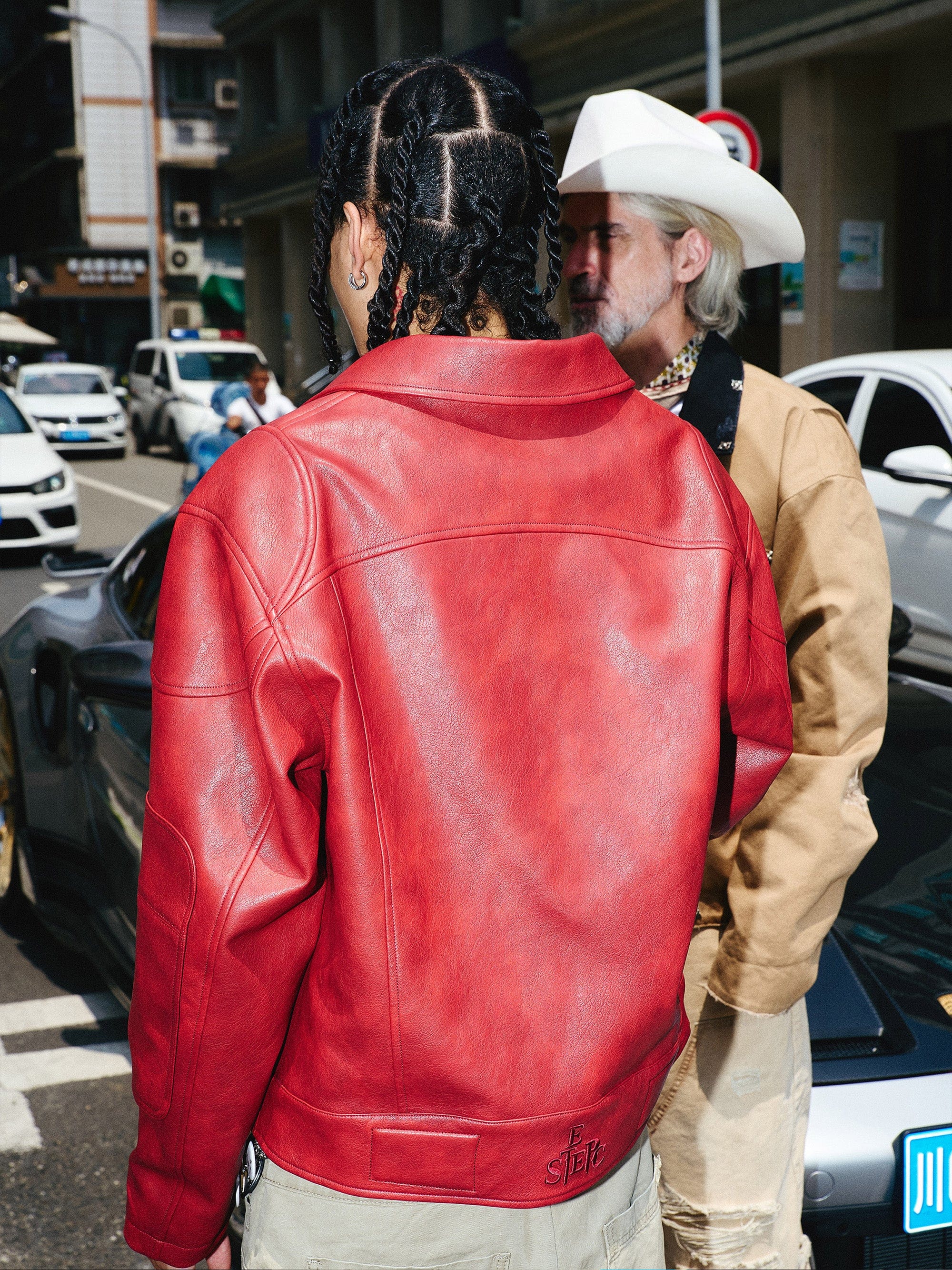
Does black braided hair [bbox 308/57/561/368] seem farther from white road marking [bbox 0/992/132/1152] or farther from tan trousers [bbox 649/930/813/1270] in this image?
white road marking [bbox 0/992/132/1152]

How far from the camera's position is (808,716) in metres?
1.73

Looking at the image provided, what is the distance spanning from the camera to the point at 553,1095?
1207mm

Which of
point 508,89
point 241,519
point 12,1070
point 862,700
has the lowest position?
point 12,1070

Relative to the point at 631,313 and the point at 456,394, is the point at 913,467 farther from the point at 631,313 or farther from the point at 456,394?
the point at 456,394

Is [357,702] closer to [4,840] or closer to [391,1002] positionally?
[391,1002]

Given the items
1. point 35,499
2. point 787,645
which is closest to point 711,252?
point 787,645

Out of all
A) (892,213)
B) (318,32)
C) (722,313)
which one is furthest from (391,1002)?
(318,32)

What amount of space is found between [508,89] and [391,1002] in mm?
841

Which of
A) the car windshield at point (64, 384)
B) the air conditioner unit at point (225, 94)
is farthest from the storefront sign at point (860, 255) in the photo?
the air conditioner unit at point (225, 94)

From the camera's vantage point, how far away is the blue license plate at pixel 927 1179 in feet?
6.80

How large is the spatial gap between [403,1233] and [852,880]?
1.59 meters

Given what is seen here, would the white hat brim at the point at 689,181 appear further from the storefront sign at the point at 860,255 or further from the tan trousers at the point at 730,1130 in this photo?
the storefront sign at the point at 860,255

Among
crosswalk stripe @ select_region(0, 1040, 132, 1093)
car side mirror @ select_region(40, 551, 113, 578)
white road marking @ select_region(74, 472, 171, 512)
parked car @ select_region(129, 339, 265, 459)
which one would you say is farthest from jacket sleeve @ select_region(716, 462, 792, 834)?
parked car @ select_region(129, 339, 265, 459)

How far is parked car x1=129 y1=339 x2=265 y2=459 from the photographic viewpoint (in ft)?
67.8
